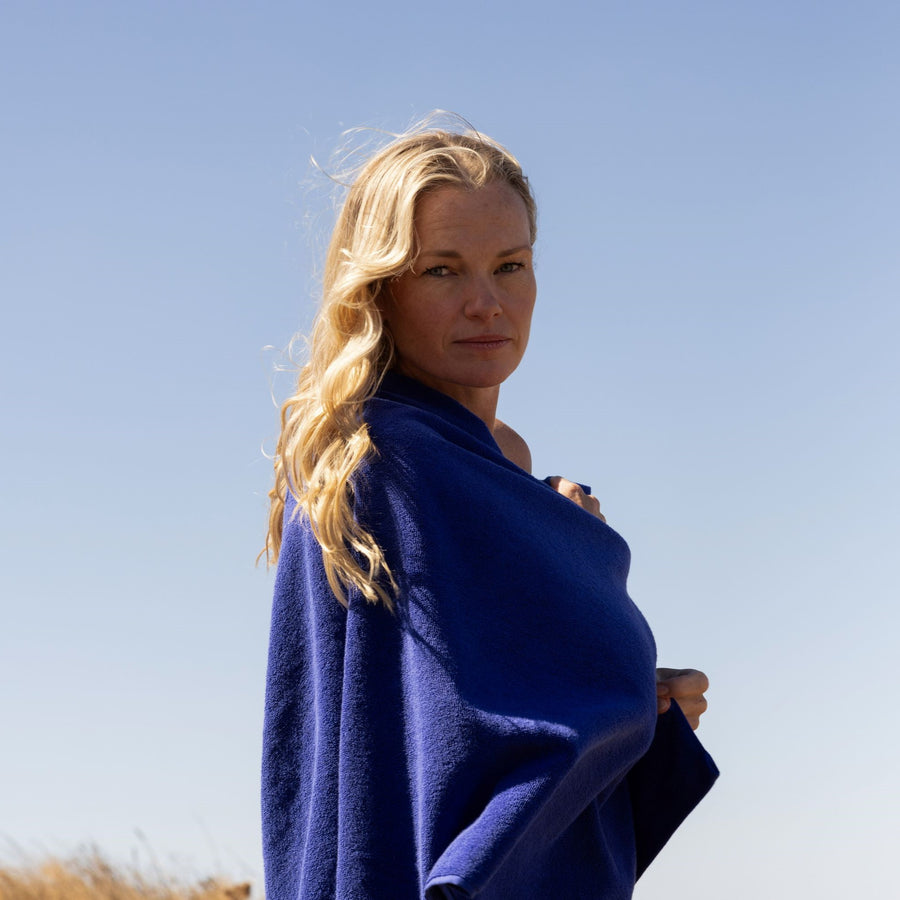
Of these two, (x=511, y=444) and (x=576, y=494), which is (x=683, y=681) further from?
(x=511, y=444)

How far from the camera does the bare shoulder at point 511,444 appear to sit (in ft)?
9.87

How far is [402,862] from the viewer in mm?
2100

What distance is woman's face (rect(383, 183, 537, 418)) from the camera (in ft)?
8.07

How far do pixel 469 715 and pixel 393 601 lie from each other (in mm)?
261

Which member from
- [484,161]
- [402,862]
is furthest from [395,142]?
[402,862]

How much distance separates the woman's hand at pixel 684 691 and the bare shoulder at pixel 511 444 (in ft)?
2.24

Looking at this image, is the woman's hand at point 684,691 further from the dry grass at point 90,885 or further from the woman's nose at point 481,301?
the dry grass at point 90,885

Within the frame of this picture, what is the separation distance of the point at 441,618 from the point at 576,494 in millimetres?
773

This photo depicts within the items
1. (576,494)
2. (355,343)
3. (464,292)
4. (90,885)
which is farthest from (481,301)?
(90,885)

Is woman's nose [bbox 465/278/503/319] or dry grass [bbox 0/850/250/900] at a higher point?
woman's nose [bbox 465/278/503/319]

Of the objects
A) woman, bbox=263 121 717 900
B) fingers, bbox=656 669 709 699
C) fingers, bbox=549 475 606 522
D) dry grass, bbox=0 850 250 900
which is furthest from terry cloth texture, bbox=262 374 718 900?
dry grass, bbox=0 850 250 900

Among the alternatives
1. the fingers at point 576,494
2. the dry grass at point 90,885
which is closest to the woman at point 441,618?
the fingers at point 576,494

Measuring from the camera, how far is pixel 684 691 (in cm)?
254

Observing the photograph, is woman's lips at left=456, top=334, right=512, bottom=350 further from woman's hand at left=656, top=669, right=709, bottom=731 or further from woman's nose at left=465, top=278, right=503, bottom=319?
woman's hand at left=656, top=669, right=709, bottom=731
